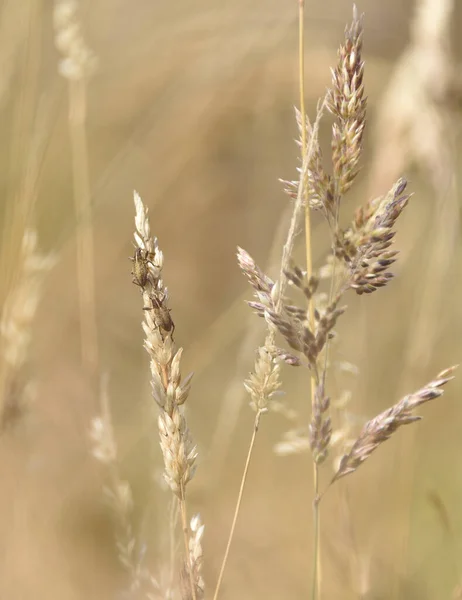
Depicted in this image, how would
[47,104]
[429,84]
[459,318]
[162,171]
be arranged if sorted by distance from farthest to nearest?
[162,171], [459,318], [47,104], [429,84]

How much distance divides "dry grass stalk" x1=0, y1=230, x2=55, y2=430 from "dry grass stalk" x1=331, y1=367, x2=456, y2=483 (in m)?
0.45

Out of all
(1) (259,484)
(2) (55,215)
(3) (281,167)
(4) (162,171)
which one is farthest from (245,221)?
(1) (259,484)

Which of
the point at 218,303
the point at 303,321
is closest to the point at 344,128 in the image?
the point at 303,321

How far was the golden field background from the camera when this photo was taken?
95cm

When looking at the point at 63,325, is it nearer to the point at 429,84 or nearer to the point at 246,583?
the point at 246,583

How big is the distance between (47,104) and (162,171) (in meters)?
0.73

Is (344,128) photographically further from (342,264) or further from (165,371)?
(165,371)

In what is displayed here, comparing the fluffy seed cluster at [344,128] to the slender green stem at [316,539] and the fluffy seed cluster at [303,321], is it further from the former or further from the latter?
the slender green stem at [316,539]

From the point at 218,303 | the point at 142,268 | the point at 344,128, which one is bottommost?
the point at 142,268

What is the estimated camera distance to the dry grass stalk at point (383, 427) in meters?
0.43

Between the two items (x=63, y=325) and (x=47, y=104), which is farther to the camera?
(x=63, y=325)

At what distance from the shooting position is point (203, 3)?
7.36 ft

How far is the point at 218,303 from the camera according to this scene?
2131 millimetres

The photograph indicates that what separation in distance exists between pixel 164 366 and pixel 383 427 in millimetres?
173
